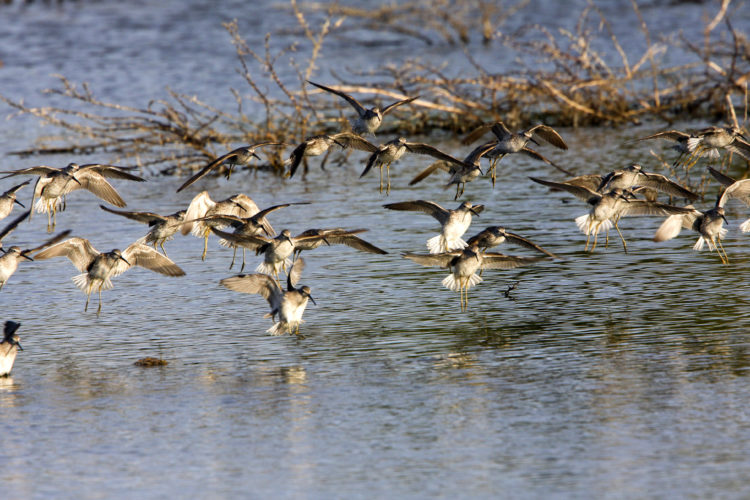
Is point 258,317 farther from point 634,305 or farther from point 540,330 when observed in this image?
point 634,305

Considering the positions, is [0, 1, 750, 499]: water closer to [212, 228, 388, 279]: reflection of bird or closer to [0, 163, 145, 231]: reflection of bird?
[212, 228, 388, 279]: reflection of bird

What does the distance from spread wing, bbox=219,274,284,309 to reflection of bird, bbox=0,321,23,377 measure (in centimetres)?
193

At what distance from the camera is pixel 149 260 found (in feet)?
37.8

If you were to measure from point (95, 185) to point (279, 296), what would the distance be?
3.74 metres

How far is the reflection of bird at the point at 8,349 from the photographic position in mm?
9484

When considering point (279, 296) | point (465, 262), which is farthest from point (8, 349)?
point (465, 262)

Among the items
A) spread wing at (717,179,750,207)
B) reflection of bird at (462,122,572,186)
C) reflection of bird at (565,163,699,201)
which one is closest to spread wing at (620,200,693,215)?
reflection of bird at (565,163,699,201)

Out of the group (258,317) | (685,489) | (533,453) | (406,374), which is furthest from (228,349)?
(685,489)

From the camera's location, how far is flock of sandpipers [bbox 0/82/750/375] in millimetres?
10812

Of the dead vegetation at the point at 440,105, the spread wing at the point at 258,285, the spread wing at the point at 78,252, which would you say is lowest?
the spread wing at the point at 258,285

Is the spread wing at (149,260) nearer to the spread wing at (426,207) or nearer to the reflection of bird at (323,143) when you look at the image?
the reflection of bird at (323,143)

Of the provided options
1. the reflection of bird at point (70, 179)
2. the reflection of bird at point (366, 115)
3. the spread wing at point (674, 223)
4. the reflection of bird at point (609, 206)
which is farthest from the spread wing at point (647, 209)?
the reflection of bird at point (70, 179)

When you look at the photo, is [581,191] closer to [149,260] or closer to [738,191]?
[738,191]

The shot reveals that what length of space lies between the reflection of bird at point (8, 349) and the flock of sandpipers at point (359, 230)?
1134mm
